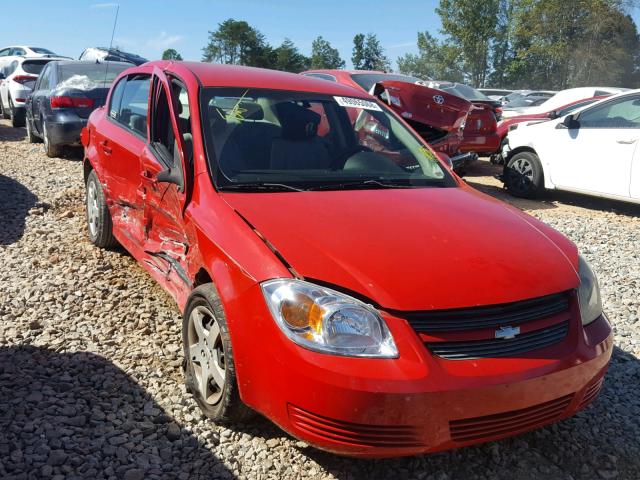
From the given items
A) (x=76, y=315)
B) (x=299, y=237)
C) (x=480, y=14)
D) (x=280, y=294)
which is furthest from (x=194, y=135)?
(x=480, y=14)

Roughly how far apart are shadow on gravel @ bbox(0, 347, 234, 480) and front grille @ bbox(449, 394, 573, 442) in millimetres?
990

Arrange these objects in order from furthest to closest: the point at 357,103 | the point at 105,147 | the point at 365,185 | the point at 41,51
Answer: the point at 41,51 → the point at 105,147 → the point at 357,103 → the point at 365,185

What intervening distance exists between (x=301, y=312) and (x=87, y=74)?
339 inches

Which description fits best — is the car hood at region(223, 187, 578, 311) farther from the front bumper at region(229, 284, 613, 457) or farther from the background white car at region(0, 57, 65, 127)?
the background white car at region(0, 57, 65, 127)

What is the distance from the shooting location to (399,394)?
7.13 ft

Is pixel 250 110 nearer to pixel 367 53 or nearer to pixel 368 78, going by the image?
pixel 368 78

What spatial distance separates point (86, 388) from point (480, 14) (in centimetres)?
5896

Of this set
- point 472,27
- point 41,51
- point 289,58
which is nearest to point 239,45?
point 289,58

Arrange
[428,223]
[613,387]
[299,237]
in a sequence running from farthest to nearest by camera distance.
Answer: [613,387]
[428,223]
[299,237]

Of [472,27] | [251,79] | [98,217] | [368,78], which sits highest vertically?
[472,27]

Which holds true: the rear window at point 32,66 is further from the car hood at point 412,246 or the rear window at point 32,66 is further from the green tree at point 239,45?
the green tree at point 239,45

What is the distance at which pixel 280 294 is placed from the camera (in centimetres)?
237

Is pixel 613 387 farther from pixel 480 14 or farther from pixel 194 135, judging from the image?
pixel 480 14

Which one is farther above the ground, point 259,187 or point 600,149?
point 259,187
